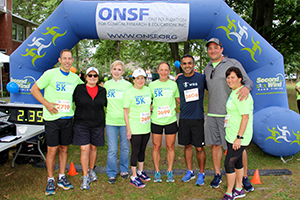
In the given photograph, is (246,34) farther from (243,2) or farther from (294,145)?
(243,2)

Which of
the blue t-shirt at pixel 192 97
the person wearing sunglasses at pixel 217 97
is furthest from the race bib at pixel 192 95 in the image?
the person wearing sunglasses at pixel 217 97

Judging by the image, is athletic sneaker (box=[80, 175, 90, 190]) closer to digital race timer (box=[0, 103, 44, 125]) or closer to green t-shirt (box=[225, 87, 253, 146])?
digital race timer (box=[0, 103, 44, 125])

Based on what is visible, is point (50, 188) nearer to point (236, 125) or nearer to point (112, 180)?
A: point (112, 180)

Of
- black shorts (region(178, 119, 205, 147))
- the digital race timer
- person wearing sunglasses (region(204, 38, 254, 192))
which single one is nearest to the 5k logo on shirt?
black shorts (region(178, 119, 205, 147))

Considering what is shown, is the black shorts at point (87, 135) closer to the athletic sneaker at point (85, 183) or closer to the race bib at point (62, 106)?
the race bib at point (62, 106)

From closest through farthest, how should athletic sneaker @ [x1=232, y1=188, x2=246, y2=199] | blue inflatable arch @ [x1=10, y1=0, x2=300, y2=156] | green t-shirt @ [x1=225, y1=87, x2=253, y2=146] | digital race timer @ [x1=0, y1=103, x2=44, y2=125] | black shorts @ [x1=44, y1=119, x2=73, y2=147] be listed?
green t-shirt @ [x1=225, y1=87, x2=253, y2=146] → athletic sneaker @ [x1=232, y1=188, x2=246, y2=199] → black shorts @ [x1=44, y1=119, x2=73, y2=147] → blue inflatable arch @ [x1=10, y1=0, x2=300, y2=156] → digital race timer @ [x1=0, y1=103, x2=44, y2=125]

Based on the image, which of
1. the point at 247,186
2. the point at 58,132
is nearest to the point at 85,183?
the point at 58,132

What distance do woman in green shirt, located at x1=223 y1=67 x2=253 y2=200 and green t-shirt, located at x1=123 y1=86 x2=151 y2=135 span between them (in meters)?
1.21

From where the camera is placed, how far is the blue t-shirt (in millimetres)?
3195

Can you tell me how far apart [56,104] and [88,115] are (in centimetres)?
49

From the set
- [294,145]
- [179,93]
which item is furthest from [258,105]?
[179,93]

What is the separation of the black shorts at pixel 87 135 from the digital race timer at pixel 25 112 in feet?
4.72

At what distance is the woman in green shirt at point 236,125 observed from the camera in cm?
263

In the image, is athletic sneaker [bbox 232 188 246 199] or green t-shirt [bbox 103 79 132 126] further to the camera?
green t-shirt [bbox 103 79 132 126]
